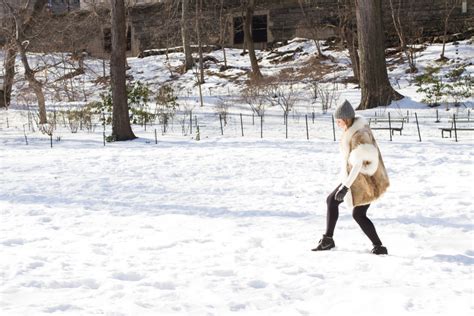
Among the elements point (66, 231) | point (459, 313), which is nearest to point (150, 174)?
point (66, 231)

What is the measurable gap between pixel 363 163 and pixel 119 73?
1209cm

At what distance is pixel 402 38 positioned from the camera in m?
27.0

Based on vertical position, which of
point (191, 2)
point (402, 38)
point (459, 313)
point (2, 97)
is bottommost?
point (459, 313)

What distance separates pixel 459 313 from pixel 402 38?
24067 millimetres

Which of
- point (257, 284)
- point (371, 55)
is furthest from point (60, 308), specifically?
point (371, 55)

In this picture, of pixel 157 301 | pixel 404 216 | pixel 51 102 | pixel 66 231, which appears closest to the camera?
pixel 157 301

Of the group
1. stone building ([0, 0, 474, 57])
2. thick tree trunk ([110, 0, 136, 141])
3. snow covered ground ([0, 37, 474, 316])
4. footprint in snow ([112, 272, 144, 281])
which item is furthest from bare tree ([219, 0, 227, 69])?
footprint in snow ([112, 272, 144, 281])

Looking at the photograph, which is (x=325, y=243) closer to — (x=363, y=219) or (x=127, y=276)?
(x=363, y=219)

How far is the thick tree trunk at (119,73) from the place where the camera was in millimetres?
16828

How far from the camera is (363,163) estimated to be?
6.10m

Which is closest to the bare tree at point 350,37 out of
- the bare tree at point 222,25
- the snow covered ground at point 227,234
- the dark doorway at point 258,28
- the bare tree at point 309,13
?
the bare tree at point 309,13

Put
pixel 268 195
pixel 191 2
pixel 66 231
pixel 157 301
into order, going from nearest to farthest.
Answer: pixel 157 301 < pixel 66 231 < pixel 268 195 < pixel 191 2

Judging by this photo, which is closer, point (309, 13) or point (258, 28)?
point (309, 13)

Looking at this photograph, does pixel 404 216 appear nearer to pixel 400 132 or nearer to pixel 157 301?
pixel 157 301
